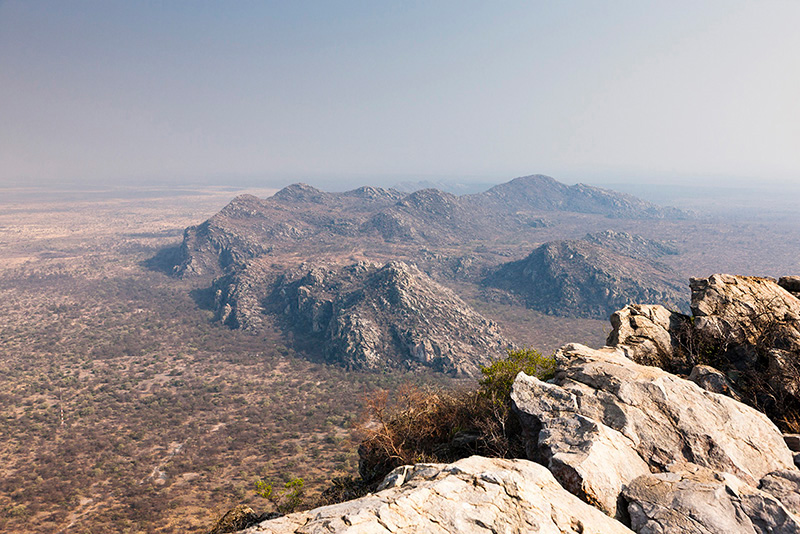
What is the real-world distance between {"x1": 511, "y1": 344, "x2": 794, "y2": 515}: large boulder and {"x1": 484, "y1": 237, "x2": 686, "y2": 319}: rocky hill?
149481 mm

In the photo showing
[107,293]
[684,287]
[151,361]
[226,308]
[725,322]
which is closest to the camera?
[725,322]

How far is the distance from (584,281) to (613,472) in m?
167

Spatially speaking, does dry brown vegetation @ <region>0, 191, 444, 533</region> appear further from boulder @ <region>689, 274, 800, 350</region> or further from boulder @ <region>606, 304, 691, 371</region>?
boulder @ <region>689, 274, 800, 350</region>

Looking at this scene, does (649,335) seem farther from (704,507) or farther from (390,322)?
(390,322)

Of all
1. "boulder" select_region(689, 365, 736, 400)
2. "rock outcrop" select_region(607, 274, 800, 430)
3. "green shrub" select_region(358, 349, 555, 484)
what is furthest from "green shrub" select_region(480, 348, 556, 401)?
"boulder" select_region(689, 365, 736, 400)

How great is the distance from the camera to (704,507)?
302 inches

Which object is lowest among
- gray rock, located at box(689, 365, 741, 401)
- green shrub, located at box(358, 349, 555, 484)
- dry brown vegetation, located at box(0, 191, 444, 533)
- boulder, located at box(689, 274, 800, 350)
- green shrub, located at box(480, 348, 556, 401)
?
dry brown vegetation, located at box(0, 191, 444, 533)

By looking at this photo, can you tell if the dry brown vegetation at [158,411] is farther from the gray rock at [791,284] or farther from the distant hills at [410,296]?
the gray rock at [791,284]

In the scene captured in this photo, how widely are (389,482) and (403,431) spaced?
16.2 feet

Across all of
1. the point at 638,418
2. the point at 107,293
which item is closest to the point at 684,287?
the point at 638,418

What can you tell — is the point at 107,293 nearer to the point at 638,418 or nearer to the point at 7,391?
the point at 7,391

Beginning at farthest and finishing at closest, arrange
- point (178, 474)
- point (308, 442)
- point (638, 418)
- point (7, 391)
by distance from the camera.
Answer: point (7, 391) < point (308, 442) < point (178, 474) < point (638, 418)

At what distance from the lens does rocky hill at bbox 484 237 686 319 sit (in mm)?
146625

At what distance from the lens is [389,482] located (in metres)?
8.64
